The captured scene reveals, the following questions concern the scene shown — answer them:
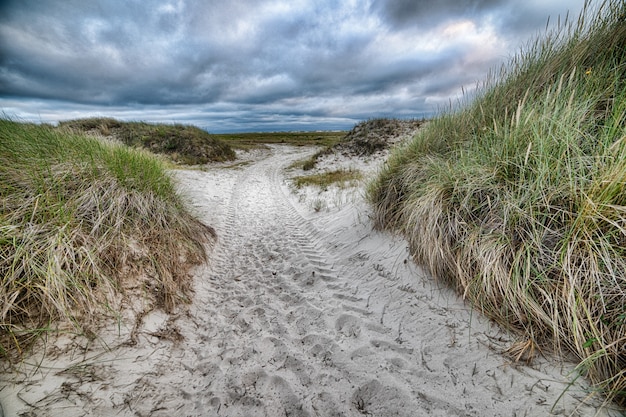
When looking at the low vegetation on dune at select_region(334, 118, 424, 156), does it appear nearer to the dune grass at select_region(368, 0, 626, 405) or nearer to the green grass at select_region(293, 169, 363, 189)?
the green grass at select_region(293, 169, 363, 189)

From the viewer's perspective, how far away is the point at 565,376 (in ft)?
5.26

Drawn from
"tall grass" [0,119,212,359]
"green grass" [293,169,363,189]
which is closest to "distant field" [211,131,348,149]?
"green grass" [293,169,363,189]

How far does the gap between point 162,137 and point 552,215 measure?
21.3 meters

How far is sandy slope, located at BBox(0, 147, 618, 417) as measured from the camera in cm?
163

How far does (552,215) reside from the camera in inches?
85.0

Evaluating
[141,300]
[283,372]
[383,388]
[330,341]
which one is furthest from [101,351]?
[383,388]

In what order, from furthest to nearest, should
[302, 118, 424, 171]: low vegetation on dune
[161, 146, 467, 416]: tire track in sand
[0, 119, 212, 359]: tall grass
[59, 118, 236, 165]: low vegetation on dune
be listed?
[59, 118, 236, 165]: low vegetation on dune < [302, 118, 424, 171]: low vegetation on dune < [0, 119, 212, 359]: tall grass < [161, 146, 467, 416]: tire track in sand

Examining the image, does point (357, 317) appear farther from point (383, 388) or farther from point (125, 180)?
point (125, 180)

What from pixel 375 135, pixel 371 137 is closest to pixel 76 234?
pixel 371 137

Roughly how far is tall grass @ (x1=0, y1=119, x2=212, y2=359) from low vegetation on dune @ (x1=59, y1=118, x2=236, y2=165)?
44.0 feet

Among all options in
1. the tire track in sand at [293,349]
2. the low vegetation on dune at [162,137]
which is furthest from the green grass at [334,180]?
the low vegetation on dune at [162,137]

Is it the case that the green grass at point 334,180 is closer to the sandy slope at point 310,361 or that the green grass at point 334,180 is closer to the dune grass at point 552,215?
the dune grass at point 552,215

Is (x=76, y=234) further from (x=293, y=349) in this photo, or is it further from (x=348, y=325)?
(x=348, y=325)

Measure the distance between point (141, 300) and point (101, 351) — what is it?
2.10 feet
